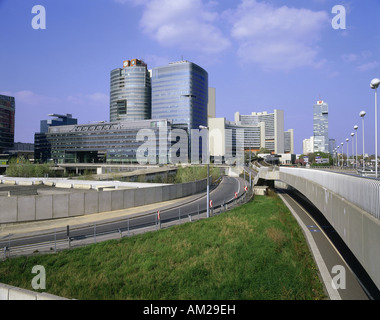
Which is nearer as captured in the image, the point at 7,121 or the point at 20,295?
the point at 20,295

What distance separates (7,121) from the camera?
527ft

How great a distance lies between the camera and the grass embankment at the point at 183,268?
12.7m

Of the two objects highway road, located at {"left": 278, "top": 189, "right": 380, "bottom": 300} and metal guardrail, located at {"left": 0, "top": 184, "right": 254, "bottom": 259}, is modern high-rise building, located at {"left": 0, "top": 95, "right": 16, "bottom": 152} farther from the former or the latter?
highway road, located at {"left": 278, "top": 189, "right": 380, "bottom": 300}

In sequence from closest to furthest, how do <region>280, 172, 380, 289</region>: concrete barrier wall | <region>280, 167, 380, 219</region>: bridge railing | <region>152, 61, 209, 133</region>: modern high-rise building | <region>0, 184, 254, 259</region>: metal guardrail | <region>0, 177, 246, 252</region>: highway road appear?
<region>280, 172, 380, 289</region>: concrete barrier wall, <region>280, 167, 380, 219</region>: bridge railing, <region>0, 184, 254, 259</region>: metal guardrail, <region>0, 177, 246, 252</region>: highway road, <region>152, 61, 209, 133</region>: modern high-rise building

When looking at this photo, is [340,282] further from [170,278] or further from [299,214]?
[299,214]

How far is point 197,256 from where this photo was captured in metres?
16.7

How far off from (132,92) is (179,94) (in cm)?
3940

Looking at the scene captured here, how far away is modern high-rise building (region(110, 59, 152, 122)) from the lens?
188 m

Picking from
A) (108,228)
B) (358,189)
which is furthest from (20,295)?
(108,228)

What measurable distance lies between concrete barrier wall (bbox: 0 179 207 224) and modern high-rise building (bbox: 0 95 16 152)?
514 ft

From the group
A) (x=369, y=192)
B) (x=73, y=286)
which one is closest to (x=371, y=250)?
(x=369, y=192)

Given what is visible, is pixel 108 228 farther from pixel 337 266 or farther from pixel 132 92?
pixel 132 92

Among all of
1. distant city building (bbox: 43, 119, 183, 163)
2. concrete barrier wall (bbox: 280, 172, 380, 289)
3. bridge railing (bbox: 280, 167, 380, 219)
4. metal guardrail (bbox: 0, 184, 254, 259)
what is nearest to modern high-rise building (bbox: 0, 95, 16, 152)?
distant city building (bbox: 43, 119, 183, 163)
